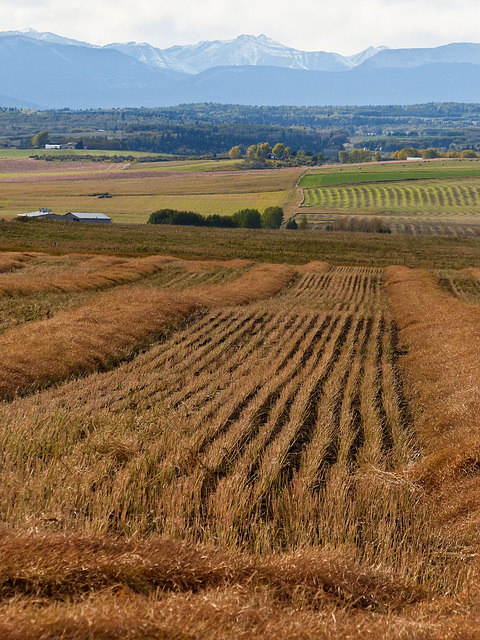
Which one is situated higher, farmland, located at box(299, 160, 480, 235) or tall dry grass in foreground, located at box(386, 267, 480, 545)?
farmland, located at box(299, 160, 480, 235)

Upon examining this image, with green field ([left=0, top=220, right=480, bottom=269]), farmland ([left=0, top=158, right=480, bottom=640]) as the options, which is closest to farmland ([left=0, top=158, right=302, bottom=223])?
green field ([left=0, top=220, right=480, bottom=269])

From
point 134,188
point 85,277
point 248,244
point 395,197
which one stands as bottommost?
point 248,244

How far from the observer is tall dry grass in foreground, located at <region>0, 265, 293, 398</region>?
15.0 meters

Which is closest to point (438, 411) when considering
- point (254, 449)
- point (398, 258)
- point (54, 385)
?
point (254, 449)

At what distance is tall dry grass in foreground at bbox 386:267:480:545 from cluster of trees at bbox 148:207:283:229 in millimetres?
79477

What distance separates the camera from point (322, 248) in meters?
74.6

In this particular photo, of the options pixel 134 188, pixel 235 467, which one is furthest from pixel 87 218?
pixel 235 467

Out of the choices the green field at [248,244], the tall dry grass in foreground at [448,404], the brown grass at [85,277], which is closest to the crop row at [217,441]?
the tall dry grass in foreground at [448,404]

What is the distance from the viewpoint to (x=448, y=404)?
12938 mm

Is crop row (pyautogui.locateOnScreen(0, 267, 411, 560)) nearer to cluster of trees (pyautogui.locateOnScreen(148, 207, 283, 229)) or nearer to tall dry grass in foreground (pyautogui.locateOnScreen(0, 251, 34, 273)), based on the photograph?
tall dry grass in foreground (pyautogui.locateOnScreen(0, 251, 34, 273))

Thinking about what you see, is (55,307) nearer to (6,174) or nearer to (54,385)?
(54,385)

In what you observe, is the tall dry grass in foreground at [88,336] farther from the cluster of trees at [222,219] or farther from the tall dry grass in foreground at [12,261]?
the cluster of trees at [222,219]

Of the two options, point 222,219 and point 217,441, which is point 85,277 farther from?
point 222,219

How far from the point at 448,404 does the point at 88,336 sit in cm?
1120
